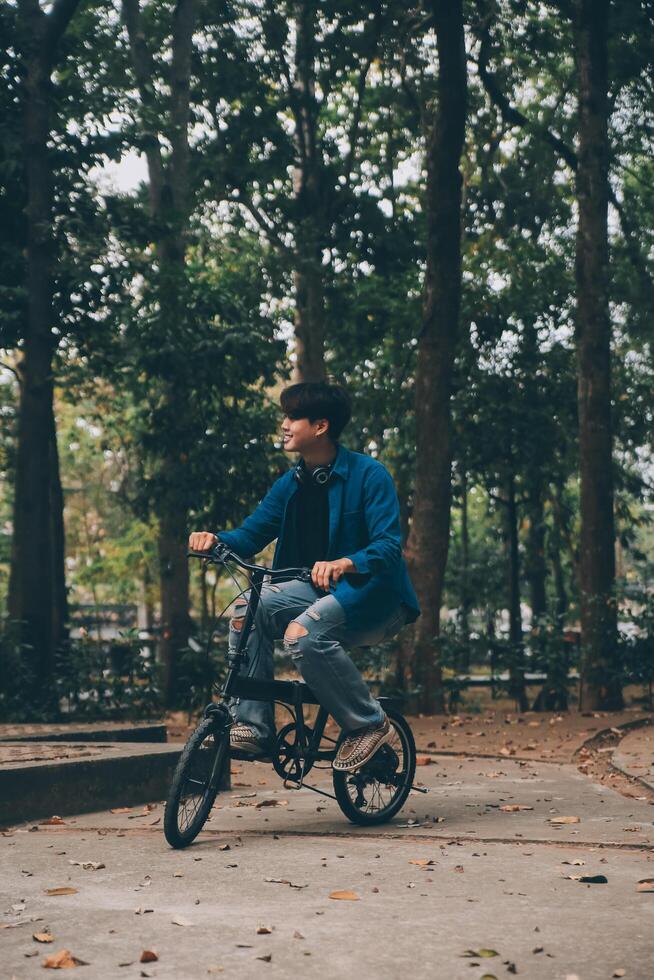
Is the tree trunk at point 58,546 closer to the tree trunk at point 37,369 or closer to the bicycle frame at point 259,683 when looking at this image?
the tree trunk at point 37,369

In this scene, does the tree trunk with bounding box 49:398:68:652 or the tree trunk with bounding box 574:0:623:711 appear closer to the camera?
the tree trunk with bounding box 574:0:623:711

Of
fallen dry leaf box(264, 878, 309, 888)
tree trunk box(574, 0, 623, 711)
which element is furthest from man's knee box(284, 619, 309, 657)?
tree trunk box(574, 0, 623, 711)

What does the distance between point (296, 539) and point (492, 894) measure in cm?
213

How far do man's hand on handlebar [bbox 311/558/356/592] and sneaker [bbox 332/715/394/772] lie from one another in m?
0.81

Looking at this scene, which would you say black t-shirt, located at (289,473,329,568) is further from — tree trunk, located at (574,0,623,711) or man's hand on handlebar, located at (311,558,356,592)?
tree trunk, located at (574,0,623,711)

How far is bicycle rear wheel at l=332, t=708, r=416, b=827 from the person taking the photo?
6.14 meters

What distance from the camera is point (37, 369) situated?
14672 millimetres

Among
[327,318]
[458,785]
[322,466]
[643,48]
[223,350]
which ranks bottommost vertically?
[458,785]

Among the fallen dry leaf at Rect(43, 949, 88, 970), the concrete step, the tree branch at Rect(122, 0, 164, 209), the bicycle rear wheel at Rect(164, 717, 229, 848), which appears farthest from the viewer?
the tree branch at Rect(122, 0, 164, 209)

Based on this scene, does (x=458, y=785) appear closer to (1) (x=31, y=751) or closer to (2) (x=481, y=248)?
(1) (x=31, y=751)

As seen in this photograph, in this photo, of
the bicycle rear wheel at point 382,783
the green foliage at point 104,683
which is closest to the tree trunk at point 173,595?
the green foliage at point 104,683

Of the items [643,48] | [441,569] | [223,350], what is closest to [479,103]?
[643,48]

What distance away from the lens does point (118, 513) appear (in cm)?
4175

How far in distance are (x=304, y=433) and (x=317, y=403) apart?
0.49 ft
